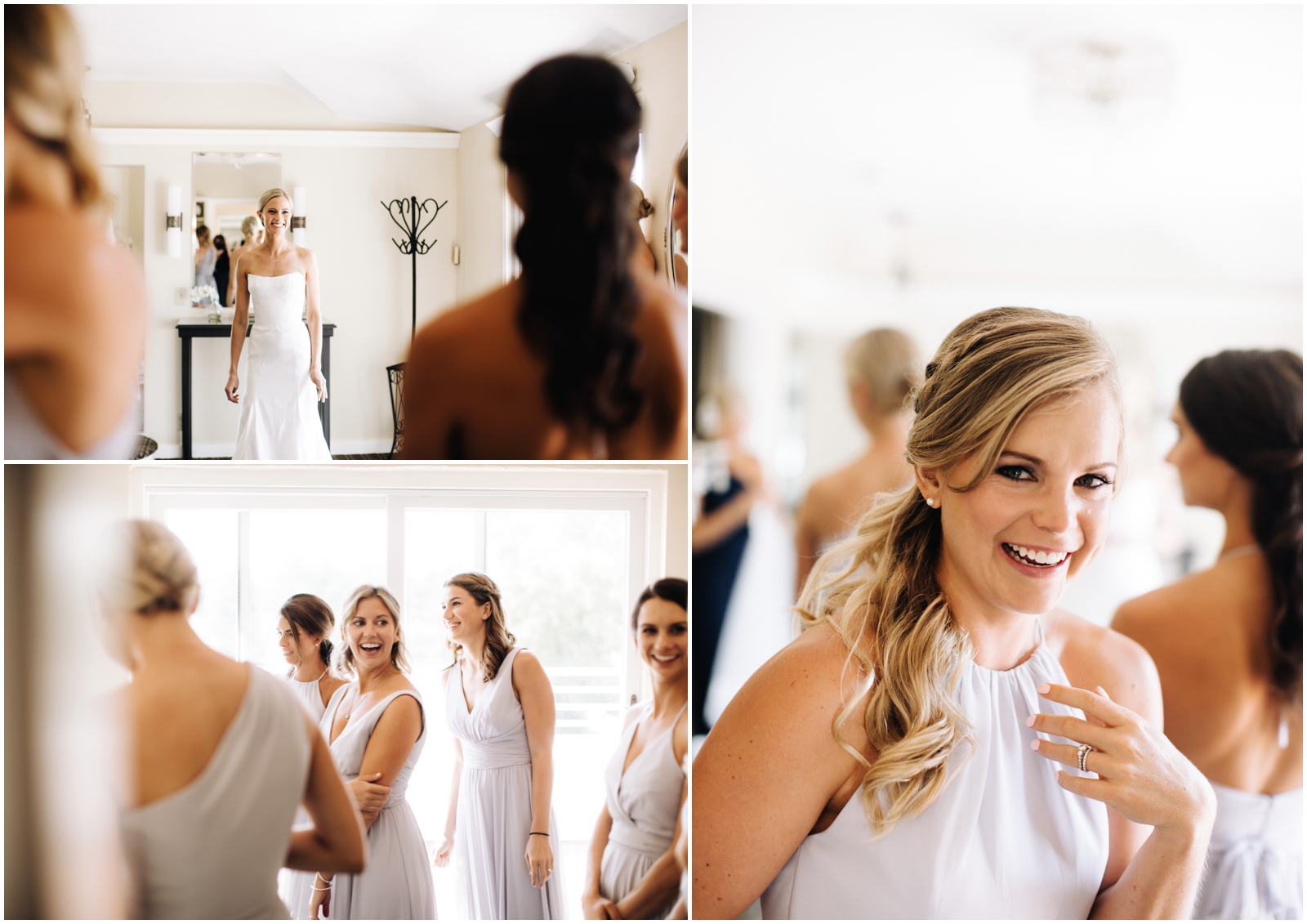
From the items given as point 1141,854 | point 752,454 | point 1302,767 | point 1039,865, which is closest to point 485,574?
point 752,454

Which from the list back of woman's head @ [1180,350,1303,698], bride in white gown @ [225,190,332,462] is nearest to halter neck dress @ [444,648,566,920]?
bride in white gown @ [225,190,332,462]

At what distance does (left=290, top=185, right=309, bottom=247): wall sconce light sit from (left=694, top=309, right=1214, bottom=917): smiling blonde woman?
36.5 inches

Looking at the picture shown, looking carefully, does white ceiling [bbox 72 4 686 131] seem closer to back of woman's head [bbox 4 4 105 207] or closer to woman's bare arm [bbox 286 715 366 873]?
back of woman's head [bbox 4 4 105 207]

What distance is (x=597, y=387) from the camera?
132cm

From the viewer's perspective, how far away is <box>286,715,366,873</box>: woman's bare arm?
4.33 feet

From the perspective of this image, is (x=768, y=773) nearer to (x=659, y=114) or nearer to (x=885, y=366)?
(x=885, y=366)

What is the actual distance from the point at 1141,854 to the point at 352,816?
48.5 inches

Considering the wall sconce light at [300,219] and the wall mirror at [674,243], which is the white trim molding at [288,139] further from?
the wall mirror at [674,243]

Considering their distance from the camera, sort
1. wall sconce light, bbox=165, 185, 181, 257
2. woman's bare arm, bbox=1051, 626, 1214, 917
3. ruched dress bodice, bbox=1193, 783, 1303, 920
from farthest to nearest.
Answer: ruched dress bodice, bbox=1193, 783, 1303, 920
woman's bare arm, bbox=1051, 626, 1214, 917
wall sconce light, bbox=165, 185, 181, 257

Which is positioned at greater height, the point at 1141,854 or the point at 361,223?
the point at 361,223

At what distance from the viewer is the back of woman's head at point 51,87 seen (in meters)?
1.28

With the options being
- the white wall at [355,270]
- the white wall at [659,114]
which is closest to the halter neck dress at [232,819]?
the white wall at [355,270]

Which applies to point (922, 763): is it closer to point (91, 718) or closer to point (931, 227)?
point (931, 227)

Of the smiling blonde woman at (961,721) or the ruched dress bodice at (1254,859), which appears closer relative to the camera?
the smiling blonde woman at (961,721)
